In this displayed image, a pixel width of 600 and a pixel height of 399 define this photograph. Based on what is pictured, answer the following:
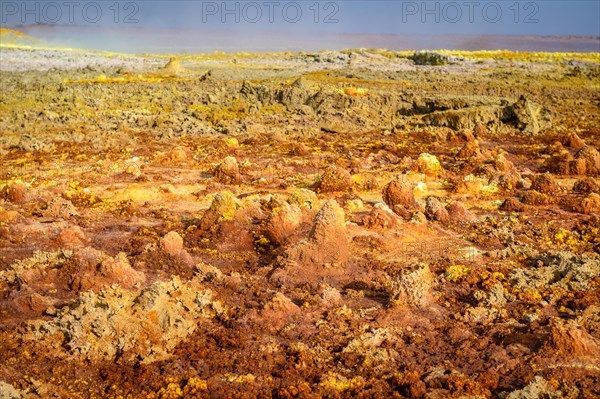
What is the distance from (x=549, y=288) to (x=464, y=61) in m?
28.8

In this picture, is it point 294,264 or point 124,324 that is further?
point 294,264

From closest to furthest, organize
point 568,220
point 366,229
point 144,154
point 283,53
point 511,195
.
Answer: point 366,229 → point 568,220 → point 511,195 → point 144,154 → point 283,53

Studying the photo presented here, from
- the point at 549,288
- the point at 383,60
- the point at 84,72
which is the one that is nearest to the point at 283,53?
the point at 383,60

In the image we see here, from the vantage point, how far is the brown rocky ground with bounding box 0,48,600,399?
4711 mm

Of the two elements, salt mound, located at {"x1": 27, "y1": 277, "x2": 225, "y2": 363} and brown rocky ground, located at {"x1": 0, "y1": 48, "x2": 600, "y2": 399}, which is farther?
salt mound, located at {"x1": 27, "y1": 277, "x2": 225, "y2": 363}

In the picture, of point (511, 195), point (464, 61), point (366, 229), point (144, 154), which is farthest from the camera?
point (464, 61)

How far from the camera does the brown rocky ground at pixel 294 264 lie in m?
4.71

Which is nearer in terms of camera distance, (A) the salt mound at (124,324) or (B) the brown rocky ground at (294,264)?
(B) the brown rocky ground at (294,264)

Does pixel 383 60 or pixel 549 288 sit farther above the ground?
pixel 383 60

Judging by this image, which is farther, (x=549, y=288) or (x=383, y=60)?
(x=383, y=60)

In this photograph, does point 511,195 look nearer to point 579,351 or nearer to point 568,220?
point 568,220

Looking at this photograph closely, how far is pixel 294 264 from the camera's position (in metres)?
6.59

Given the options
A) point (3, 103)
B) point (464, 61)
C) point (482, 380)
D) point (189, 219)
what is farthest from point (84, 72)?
point (482, 380)

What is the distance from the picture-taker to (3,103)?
1798 centimetres
